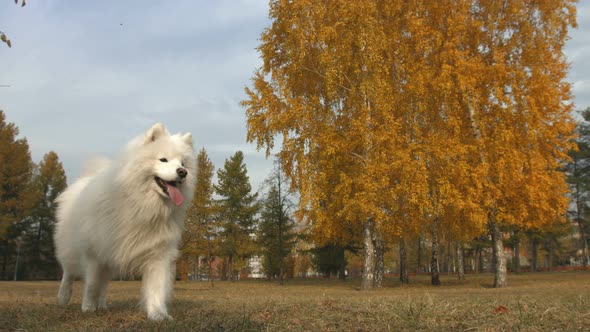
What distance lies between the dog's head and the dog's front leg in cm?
79

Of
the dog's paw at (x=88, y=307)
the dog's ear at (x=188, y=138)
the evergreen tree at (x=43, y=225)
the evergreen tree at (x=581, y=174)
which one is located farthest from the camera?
the evergreen tree at (x=43, y=225)

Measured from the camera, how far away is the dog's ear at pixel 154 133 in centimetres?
534

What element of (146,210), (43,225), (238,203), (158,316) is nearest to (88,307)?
(158,316)

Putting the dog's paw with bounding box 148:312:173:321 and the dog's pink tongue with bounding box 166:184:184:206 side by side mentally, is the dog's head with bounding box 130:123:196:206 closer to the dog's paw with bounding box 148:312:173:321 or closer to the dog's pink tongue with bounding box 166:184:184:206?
the dog's pink tongue with bounding box 166:184:184:206

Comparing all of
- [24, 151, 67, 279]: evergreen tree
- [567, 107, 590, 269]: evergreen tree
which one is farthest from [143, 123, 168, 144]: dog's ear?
[567, 107, 590, 269]: evergreen tree

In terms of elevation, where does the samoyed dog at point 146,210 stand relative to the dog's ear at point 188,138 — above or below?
below

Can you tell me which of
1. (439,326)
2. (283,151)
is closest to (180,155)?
(439,326)

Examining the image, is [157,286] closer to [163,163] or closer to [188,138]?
[163,163]

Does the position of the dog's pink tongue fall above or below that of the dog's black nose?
below

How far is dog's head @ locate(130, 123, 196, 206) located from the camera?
5199 mm

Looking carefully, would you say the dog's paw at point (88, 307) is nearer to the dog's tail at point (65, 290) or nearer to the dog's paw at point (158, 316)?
the dog's paw at point (158, 316)

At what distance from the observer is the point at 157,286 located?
5.29 m

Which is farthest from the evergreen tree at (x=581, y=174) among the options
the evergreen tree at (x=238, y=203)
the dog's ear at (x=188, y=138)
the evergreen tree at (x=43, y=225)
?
the evergreen tree at (x=43, y=225)

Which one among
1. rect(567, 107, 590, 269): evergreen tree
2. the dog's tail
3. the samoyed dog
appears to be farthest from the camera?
rect(567, 107, 590, 269): evergreen tree
